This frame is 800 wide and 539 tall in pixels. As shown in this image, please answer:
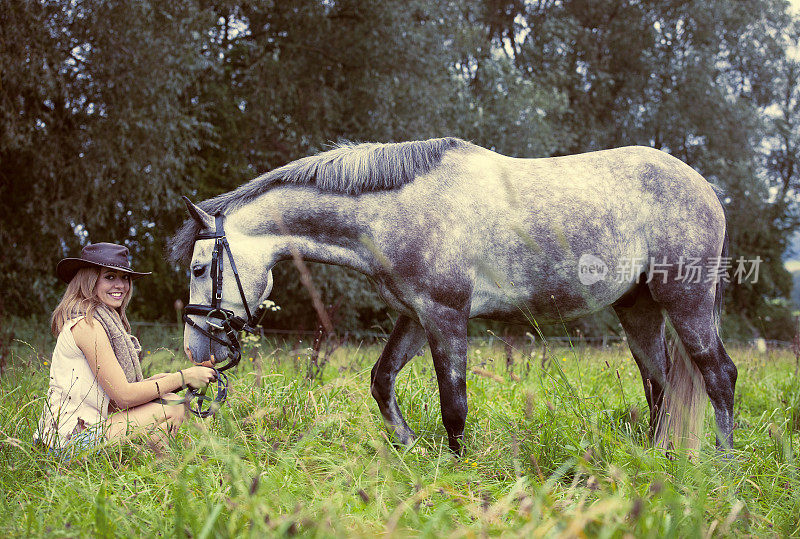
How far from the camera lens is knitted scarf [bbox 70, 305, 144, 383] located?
9.96 feet

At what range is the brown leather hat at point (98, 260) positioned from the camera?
3016mm

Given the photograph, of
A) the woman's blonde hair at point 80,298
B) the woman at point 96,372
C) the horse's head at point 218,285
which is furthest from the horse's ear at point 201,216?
the woman's blonde hair at point 80,298

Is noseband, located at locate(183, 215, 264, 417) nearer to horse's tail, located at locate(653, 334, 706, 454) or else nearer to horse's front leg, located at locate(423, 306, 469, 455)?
horse's front leg, located at locate(423, 306, 469, 455)

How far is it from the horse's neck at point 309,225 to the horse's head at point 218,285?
119 mm

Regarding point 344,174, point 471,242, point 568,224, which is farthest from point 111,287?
point 568,224

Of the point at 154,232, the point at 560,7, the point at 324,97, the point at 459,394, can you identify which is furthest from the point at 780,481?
the point at 560,7

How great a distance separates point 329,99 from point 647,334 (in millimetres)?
9040

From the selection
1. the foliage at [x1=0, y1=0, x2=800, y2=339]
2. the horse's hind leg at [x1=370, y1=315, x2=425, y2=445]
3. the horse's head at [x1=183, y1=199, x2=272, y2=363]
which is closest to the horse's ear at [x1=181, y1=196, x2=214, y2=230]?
the horse's head at [x1=183, y1=199, x2=272, y2=363]

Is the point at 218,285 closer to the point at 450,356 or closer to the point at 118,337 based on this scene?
the point at 118,337

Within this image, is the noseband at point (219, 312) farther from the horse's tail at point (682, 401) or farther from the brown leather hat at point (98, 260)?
the horse's tail at point (682, 401)

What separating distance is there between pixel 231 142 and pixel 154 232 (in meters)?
2.81

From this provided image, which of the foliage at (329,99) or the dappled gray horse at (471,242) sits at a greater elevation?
the foliage at (329,99)

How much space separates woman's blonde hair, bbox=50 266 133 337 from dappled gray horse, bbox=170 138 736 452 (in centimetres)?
53

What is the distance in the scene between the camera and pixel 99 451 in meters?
2.90
